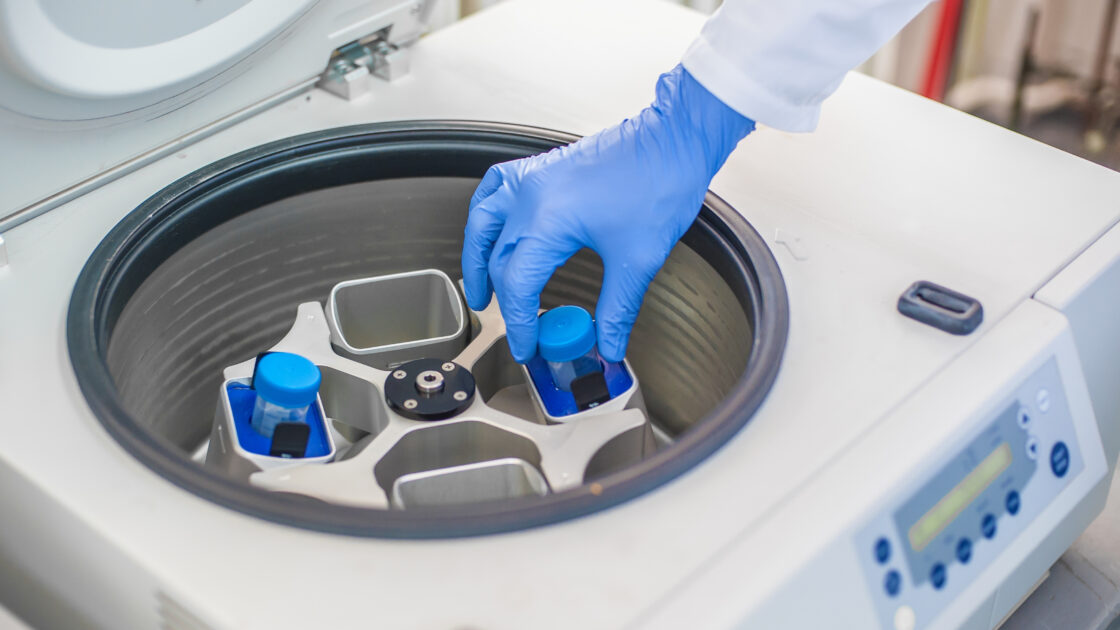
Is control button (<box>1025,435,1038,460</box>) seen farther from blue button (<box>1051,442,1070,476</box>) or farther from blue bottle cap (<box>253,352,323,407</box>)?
blue bottle cap (<box>253,352,323,407</box>)

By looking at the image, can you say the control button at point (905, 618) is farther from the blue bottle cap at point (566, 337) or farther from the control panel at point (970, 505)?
the blue bottle cap at point (566, 337)

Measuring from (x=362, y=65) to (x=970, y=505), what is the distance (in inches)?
38.8

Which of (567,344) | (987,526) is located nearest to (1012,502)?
(987,526)

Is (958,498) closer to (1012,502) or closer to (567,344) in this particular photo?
(1012,502)

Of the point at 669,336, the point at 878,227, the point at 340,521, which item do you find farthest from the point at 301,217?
the point at 878,227

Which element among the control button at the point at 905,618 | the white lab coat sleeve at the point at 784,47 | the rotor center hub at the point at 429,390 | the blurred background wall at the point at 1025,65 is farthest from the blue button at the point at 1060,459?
the blurred background wall at the point at 1025,65

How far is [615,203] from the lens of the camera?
121 centimetres

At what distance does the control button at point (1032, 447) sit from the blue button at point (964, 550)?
0.13 m

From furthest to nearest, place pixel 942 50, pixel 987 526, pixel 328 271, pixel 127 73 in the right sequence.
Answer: pixel 942 50 < pixel 328 271 < pixel 127 73 < pixel 987 526

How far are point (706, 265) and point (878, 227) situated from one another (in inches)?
8.1

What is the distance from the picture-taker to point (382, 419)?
1.19 m

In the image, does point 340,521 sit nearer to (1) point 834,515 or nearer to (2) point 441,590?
(2) point 441,590

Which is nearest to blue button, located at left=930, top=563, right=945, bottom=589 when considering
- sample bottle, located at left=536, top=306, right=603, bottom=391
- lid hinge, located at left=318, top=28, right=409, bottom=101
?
sample bottle, located at left=536, top=306, right=603, bottom=391

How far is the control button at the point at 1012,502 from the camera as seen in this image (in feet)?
3.36
